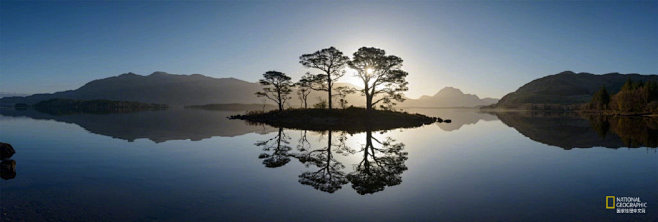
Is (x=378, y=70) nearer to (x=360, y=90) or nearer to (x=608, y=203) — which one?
(x=360, y=90)

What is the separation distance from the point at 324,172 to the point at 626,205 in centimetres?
1223

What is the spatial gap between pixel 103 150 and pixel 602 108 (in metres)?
189

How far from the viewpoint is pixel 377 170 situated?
17.0 metres

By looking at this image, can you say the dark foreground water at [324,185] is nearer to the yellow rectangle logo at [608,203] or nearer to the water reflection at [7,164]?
the yellow rectangle logo at [608,203]

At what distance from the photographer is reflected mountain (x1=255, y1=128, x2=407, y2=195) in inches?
558

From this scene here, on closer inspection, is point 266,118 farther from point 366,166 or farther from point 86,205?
point 86,205

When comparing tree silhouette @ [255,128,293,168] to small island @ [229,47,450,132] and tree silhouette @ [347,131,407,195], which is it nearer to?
tree silhouette @ [347,131,407,195]

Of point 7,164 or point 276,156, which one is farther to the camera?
point 276,156

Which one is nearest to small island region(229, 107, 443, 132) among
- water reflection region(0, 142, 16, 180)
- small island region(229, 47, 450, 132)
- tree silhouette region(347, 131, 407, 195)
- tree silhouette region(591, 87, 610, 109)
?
small island region(229, 47, 450, 132)

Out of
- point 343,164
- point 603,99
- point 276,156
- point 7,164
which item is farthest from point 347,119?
point 603,99

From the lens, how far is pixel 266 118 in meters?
72.6

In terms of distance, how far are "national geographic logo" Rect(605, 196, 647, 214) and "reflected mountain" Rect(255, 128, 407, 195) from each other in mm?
7657

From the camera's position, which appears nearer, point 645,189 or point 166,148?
point 645,189

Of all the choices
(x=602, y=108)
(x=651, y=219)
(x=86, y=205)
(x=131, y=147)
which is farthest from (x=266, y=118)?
(x=602, y=108)
